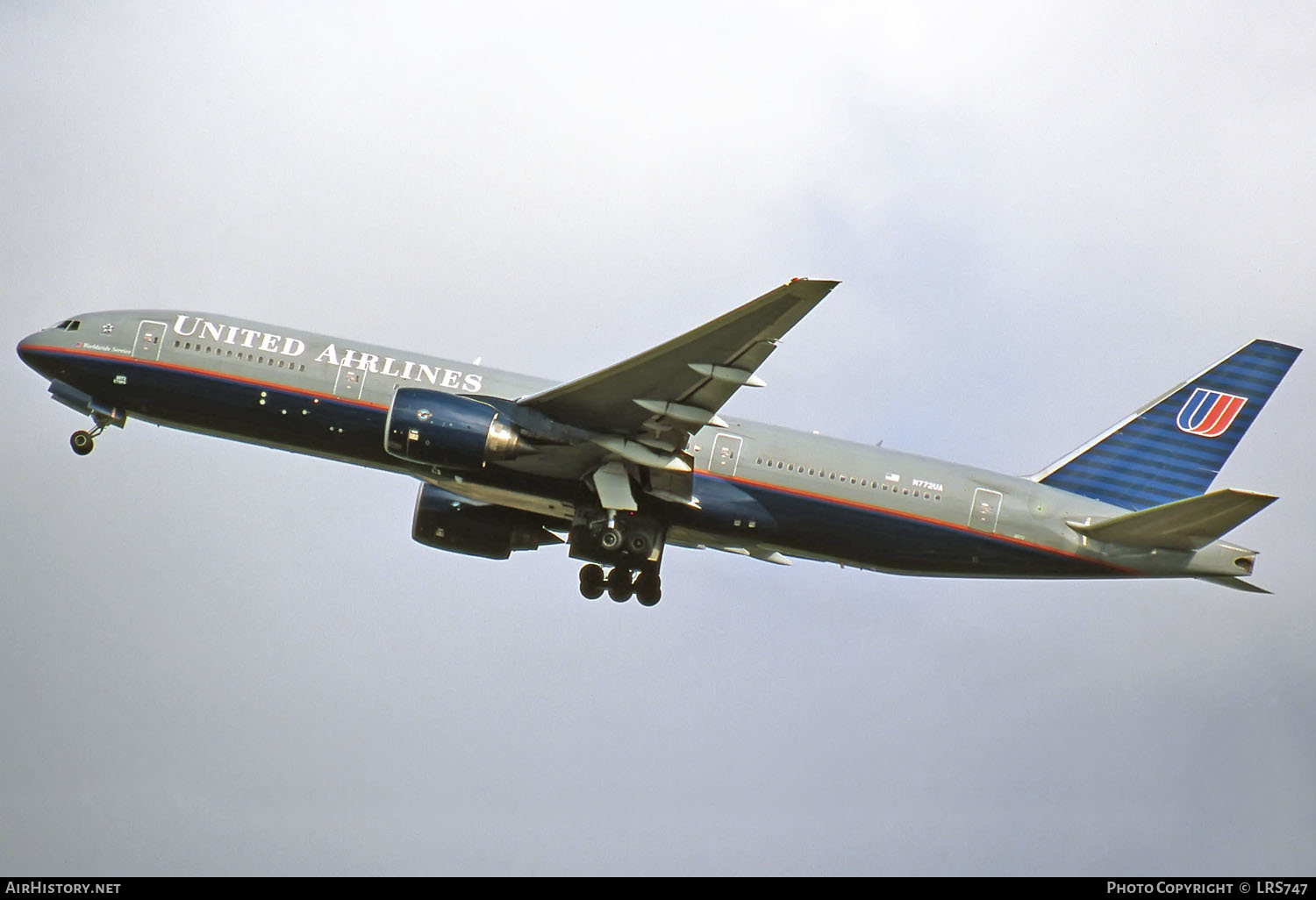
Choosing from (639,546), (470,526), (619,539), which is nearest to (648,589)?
(639,546)

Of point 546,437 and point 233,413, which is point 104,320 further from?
point 546,437

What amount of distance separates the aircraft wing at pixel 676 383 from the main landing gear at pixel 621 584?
373cm

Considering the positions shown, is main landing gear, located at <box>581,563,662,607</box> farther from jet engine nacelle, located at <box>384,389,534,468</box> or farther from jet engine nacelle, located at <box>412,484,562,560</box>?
jet engine nacelle, located at <box>384,389,534,468</box>

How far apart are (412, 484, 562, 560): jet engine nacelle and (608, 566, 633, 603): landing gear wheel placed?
2944mm

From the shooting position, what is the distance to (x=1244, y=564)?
3788 centimetres

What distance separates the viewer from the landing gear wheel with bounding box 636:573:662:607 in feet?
131

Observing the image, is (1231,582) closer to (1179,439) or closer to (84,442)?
(1179,439)

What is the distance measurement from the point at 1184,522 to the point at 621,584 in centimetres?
1268

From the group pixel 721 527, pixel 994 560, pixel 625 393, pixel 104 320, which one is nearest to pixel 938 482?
pixel 994 560

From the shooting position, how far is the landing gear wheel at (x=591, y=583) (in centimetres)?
3981

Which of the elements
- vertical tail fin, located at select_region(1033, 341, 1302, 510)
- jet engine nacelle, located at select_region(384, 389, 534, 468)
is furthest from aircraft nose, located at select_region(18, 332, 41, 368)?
vertical tail fin, located at select_region(1033, 341, 1302, 510)

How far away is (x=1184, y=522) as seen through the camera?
37000 mm

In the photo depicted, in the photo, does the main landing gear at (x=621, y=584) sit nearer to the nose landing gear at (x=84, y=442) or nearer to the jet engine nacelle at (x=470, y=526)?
the jet engine nacelle at (x=470, y=526)

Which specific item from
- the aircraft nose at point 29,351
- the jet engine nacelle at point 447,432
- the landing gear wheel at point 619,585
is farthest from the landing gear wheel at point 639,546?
the aircraft nose at point 29,351
